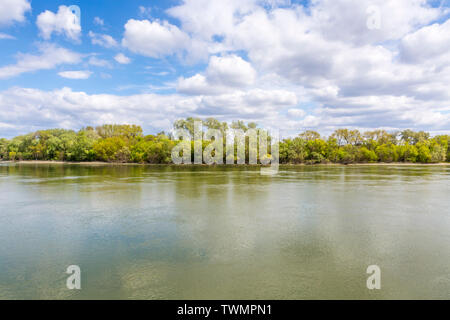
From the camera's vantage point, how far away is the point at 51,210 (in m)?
14.2

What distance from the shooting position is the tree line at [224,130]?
78000 mm

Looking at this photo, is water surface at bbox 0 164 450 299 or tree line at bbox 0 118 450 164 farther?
tree line at bbox 0 118 450 164

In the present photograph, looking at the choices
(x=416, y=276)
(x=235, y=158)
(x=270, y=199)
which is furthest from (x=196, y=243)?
(x=235, y=158)

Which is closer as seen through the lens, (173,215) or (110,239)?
(110,239)

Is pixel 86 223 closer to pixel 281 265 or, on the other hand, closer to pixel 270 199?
pixel 281 265

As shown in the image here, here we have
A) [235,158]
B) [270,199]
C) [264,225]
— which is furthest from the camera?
[235,158]

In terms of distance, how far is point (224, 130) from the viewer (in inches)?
3671

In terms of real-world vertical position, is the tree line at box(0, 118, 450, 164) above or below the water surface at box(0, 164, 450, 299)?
above

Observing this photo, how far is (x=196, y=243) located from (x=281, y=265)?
2.95 metres

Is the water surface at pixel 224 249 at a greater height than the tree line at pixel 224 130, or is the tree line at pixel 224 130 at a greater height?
the tree line at pixel 224 130

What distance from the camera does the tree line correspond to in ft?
256

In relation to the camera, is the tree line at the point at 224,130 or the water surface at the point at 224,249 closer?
the water surface at the point at 224,249

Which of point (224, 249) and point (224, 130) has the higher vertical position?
point (224, 130)
